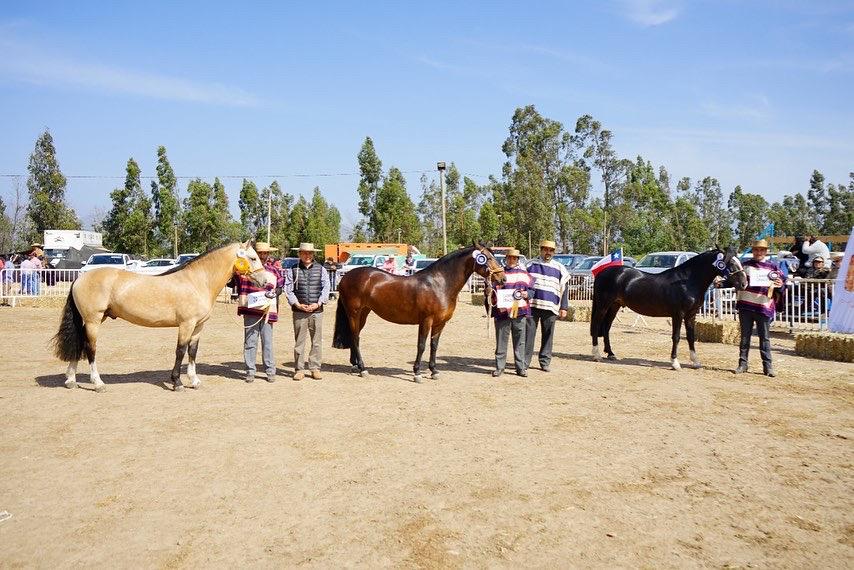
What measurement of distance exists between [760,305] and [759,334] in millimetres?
447

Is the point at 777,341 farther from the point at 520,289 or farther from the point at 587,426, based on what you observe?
the point at 587,426

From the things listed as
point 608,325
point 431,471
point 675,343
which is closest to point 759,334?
point 675,343

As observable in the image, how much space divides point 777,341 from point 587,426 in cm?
923

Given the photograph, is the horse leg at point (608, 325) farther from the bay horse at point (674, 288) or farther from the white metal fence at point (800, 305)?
the white metal fence at point (800, 305)

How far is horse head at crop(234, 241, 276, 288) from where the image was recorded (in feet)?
29.4

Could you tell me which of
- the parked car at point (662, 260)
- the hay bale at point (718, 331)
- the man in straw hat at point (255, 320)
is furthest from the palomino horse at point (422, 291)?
the parked car at point (662, 260)

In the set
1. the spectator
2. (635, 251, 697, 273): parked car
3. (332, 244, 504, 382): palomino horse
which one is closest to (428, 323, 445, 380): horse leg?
(332, 244, 504, 382): palomino horse

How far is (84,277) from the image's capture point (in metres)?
8.41

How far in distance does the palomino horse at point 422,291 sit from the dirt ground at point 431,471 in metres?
0.87

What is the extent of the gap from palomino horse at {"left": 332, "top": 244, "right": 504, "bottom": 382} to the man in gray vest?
488mm

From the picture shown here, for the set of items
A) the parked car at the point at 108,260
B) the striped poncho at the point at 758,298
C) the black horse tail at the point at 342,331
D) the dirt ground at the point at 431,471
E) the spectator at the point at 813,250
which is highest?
the parked car at the point at 108,260

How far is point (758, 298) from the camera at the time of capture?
10.0m

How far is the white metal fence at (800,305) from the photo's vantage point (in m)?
14.1

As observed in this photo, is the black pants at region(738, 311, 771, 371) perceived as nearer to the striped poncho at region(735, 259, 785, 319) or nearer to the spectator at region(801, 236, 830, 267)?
the striped poncho at region(735, 259, 785, 319)
